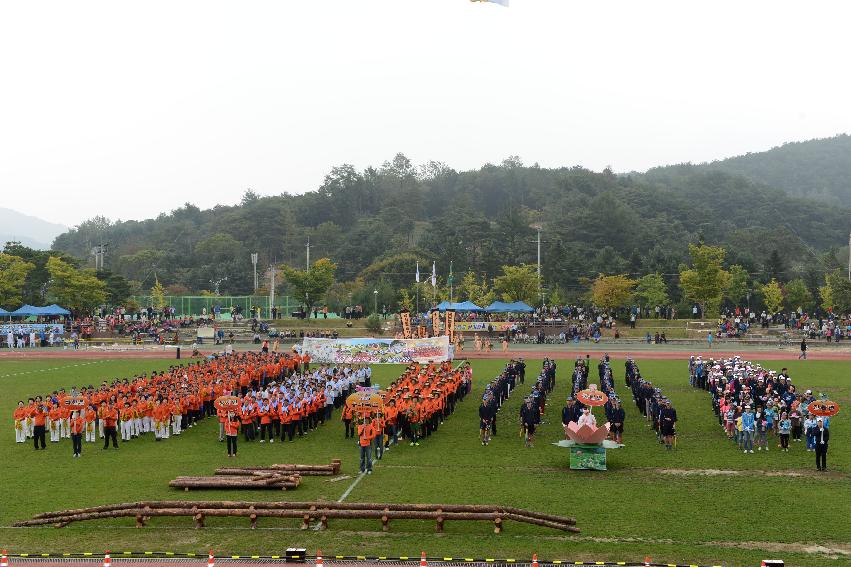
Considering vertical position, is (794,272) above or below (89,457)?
above

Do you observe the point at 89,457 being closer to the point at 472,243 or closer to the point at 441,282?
the point at 441,282

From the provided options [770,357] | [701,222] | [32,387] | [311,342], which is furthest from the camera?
[701,222]

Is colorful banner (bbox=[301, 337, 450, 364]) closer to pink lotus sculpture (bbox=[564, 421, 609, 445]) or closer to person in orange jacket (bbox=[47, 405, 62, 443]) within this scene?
person in orange jacket (bbox=[47, 405, 62, 443])

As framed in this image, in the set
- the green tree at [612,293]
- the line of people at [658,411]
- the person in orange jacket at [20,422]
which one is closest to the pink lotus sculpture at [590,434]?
the line of people at [658,411]

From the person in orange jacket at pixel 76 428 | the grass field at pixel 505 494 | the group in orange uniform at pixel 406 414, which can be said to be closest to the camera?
the grass field at pixel 505 494

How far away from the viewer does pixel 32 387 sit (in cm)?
3444

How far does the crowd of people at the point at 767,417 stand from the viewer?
19.8 m

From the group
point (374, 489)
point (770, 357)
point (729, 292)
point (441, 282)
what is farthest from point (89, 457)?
point (441, 282)

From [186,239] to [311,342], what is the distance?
4204 inches

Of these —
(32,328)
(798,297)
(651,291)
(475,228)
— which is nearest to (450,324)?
(651,291)

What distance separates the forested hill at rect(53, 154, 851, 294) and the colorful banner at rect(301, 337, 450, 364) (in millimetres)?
47059

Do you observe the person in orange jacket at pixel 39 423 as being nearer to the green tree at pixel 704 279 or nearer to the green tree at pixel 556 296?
the green tree at pixel 704 279

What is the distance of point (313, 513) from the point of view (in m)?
13.6

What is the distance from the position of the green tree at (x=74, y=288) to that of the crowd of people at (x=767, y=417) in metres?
59.0
